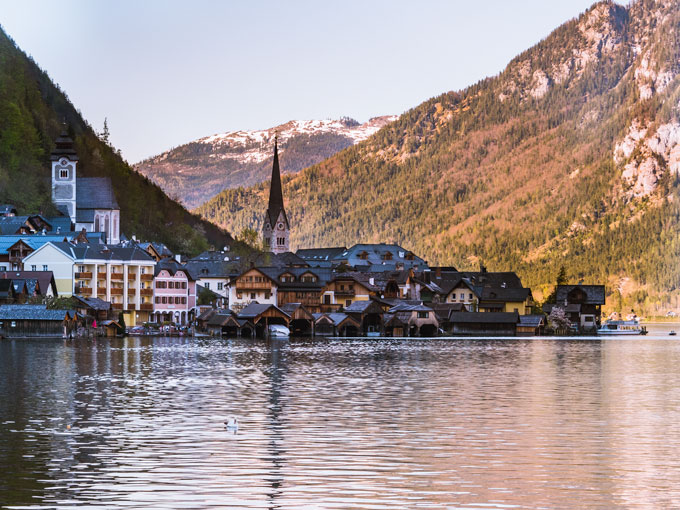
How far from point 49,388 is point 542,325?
138 m

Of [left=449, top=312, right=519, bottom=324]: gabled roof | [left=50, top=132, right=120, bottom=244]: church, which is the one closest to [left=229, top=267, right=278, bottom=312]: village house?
[left=449, top=312, right=519, bottom=324]: gabled roof

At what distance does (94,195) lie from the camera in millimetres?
198000

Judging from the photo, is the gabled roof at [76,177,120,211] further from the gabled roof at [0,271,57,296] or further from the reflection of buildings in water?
the reflection of buildings in water

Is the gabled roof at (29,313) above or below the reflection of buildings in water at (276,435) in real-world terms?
above

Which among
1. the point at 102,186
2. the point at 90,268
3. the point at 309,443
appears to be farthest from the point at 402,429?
the point at 102,186

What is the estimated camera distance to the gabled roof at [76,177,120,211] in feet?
646

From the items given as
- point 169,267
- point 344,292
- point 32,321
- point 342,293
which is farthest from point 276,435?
point 342,293

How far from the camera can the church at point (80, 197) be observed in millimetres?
195712

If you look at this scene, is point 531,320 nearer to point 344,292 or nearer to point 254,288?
point 344,292

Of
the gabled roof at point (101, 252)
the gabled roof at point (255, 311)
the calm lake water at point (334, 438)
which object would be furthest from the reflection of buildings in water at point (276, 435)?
the gabled roof at point (101, 252)

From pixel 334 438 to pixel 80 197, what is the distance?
545 feet

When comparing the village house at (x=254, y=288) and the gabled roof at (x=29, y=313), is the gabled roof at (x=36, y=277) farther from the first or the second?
the village house at (x=254, y=288)

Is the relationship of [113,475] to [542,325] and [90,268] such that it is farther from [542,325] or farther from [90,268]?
[542,325]

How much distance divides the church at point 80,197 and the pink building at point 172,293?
30.5m
